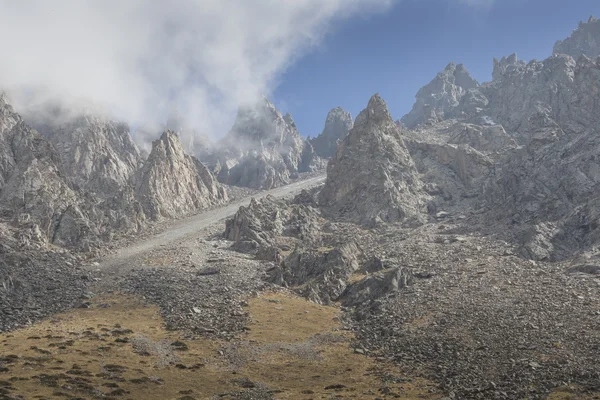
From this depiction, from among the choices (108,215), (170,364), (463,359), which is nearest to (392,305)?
(463,359)

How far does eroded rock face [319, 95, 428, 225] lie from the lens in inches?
6097

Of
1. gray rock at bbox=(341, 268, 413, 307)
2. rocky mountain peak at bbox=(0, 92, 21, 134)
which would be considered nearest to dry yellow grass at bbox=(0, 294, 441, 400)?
gray rock at bbox=(341, 268, 413, 307)

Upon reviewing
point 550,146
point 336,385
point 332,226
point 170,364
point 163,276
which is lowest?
point 336,385

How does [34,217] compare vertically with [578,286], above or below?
above

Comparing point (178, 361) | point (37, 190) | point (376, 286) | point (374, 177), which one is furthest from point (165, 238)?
point (178, 361)

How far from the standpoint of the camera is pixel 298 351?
7006 cm

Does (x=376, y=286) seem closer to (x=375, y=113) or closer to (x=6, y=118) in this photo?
(x=375, y=113)

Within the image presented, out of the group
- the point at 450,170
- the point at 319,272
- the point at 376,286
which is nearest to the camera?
the point at 376,286

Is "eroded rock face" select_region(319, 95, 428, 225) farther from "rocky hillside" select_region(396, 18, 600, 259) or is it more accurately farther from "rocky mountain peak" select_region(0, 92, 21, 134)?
"rocky mountain peak" select_region(0, 92, 21, 134)

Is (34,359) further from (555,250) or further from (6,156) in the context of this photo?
(6,156)

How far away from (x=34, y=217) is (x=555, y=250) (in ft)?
405

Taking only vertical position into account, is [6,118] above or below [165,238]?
above

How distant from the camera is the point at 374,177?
165 meters

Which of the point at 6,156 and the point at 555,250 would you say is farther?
the point at 6,156
